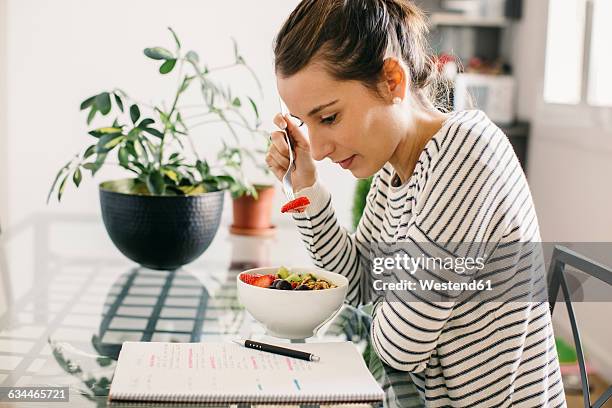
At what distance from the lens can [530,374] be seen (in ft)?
3.77

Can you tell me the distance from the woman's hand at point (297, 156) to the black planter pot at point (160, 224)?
Answer: 9.4 inches

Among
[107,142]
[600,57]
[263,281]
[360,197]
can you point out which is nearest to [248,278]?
[263,281]

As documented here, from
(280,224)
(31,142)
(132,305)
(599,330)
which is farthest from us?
(599,330)

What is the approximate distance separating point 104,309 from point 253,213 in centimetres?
79

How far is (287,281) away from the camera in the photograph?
1219mm

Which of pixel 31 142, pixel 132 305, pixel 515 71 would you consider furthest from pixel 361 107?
pixel 515 71

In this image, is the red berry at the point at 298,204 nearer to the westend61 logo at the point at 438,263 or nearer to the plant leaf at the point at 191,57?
the westend61 logo at the point at 438,263

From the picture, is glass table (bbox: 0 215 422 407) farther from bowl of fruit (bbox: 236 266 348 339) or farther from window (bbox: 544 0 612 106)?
window (bbox: 544 0 612 106)

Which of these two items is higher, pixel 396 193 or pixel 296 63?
pixel 296 63

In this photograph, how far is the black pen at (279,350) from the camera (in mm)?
1057

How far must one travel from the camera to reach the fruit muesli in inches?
47.6

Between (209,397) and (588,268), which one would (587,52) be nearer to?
(588,268)

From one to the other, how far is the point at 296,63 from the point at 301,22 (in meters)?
0.07

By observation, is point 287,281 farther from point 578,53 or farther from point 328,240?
point 578,53
